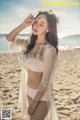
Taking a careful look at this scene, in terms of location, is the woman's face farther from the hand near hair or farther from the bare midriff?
the bare midriff

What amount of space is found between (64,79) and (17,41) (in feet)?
6.64

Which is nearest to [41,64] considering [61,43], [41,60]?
[41,60]

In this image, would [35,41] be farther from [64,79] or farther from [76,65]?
[76,65]

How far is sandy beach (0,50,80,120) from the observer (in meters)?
2.55

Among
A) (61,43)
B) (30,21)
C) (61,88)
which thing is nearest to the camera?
(30,21)

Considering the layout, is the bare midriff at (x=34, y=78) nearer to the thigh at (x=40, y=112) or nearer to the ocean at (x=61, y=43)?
the thigh at (x=40, y=112)

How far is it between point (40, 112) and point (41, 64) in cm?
21

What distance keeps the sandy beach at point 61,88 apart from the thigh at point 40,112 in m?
0.91

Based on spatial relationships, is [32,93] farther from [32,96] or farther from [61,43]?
[61,43]

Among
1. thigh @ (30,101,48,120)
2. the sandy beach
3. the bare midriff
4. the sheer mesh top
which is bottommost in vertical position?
the sandy beach

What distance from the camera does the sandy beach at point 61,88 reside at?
255 centimetres

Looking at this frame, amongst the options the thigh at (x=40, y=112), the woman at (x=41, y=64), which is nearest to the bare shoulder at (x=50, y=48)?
the woman at (x=41, y=64)

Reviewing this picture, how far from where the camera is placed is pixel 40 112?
1.48 meters

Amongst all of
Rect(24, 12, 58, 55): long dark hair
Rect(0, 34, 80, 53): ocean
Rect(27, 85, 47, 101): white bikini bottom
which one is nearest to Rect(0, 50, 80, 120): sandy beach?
Rect(0, 34, 80, 53): ocean
